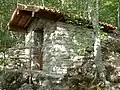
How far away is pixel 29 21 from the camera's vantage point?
9.34 meters

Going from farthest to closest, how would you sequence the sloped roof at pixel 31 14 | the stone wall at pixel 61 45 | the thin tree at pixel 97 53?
the stone wall at pixel 61 45
the sloped roof at pixel 31 14
the thin tree at pixel 97 53

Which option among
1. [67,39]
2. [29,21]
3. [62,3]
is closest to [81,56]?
[67,39]

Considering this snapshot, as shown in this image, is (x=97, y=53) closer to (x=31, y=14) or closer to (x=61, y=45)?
(x=61, y=45)

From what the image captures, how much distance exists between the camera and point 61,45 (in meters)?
A: 7.86

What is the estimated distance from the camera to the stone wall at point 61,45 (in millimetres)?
7711

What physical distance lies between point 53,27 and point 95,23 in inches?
57.0


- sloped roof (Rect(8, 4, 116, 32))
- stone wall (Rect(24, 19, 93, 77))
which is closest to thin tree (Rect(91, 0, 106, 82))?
stone wall (Rect(24, 19, 93, 77))

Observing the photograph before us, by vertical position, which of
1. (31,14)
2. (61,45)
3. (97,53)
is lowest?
(97,53)

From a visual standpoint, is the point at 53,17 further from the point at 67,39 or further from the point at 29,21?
the point at 29,21

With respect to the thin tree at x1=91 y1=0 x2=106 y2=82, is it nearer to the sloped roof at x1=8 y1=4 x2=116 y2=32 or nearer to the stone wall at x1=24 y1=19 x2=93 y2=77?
the stone wall at x1=24 y1=19 x2=93 y2=77

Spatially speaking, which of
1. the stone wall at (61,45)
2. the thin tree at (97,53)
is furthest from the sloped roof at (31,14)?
the thin tree at (97,53)

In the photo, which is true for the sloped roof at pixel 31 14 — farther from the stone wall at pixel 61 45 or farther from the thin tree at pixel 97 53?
the thin tree at pixel 97 53

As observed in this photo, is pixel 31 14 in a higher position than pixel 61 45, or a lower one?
higher

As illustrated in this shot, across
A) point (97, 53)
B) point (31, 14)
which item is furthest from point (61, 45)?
point (31, 14)
